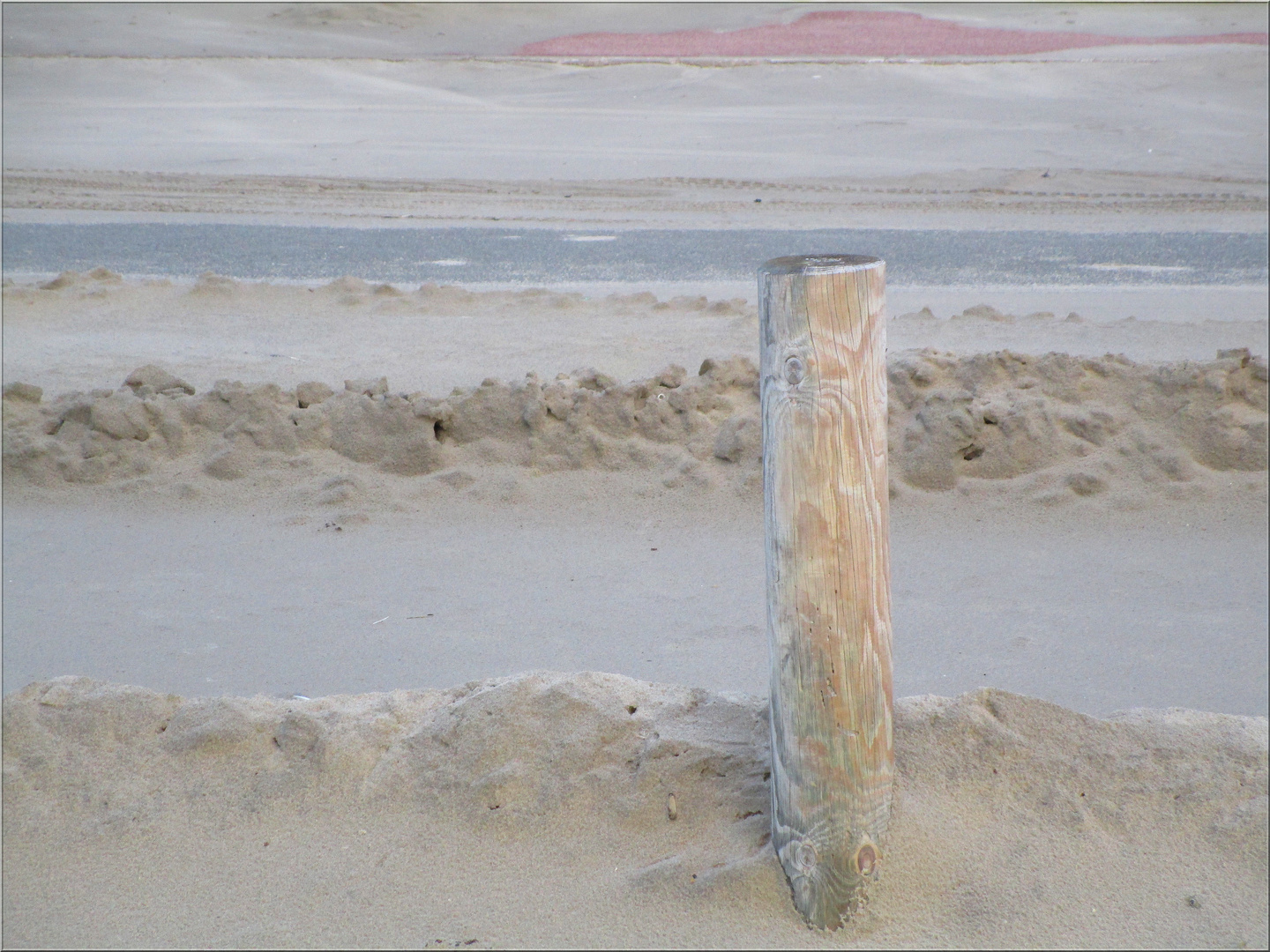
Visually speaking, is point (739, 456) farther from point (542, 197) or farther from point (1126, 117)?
point (1126, 117)

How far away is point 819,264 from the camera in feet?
6.68

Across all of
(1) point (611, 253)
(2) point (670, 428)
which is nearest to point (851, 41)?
(1) point (611, 253)

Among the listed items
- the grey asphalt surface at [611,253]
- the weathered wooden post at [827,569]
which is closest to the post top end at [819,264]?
the weathered wooden post at [827,569]

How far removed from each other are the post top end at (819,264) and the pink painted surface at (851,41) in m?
23.7

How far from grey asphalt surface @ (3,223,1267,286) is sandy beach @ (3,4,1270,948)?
0.87 ft

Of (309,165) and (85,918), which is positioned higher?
(309,165)

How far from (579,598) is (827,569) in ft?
7.26

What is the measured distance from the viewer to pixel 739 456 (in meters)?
4.95

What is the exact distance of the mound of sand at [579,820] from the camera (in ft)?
7.26

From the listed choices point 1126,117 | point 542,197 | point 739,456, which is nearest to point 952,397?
point 739,456

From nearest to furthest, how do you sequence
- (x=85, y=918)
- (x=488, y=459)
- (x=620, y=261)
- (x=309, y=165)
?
(x=85, y=918) < (x=488, y=459) < (x=620, y=261) < (x=309, y=165)

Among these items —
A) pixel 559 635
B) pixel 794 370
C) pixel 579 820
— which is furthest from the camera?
pixel 559 635

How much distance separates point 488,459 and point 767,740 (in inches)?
108

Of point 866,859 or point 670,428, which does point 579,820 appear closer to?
point 866,859
